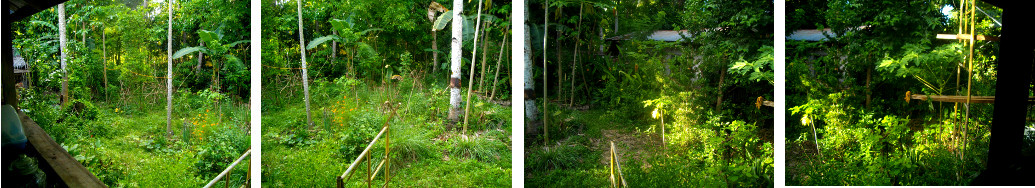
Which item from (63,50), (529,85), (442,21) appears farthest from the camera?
(529,85)

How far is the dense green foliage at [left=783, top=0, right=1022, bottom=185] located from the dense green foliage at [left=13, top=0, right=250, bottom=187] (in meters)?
2.67

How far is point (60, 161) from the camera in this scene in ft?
9.71

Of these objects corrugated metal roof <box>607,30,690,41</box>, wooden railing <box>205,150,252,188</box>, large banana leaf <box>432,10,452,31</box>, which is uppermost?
large banana leaf <box>432,10,452,31</box>

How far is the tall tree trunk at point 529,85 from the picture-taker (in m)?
3.07

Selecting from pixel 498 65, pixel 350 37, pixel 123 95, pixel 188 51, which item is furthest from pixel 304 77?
pixel 498 65

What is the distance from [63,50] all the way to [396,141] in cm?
149

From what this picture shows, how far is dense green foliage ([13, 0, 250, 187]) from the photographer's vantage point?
2.93 metres

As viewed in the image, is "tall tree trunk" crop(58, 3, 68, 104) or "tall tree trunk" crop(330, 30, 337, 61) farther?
"tall tree trunk" crop(330, 30, 337, 61)

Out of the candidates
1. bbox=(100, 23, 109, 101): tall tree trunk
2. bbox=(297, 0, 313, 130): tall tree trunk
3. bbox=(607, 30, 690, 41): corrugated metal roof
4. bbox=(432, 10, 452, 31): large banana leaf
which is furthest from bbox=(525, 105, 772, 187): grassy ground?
bbox=(100, 23, 109, 101): tall tree trunk

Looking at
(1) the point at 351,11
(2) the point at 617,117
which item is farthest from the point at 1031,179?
(1) the point at 351,11

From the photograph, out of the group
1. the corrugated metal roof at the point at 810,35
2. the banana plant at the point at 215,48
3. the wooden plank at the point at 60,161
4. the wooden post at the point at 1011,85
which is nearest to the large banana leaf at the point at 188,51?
the banana plant at the point at 215,48

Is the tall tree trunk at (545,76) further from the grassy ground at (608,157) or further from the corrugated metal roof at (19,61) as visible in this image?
the corrugated metal roof at (19,61)

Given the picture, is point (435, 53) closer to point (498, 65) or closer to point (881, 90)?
point (498, 65)

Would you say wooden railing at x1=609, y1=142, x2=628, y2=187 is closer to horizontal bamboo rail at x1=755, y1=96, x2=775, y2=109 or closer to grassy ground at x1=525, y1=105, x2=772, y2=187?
grassy ground at x1=525, y1=105, x2=772, y2=187
